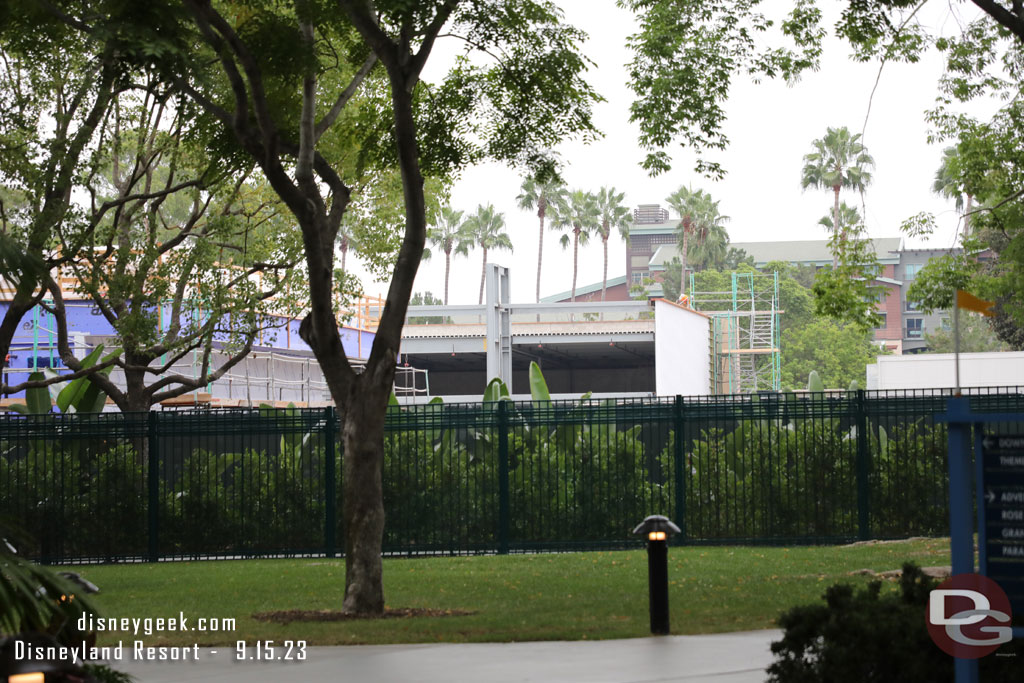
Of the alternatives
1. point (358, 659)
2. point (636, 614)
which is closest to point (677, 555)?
point (636, 614)

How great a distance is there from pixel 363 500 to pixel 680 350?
3608cm

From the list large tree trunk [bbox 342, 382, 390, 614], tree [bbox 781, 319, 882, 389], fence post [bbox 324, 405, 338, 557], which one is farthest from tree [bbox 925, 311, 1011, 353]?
large tree trunk [bbox 342, 382, 390, 614]

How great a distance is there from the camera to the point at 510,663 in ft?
27.5

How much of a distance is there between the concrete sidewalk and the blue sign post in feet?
8.69

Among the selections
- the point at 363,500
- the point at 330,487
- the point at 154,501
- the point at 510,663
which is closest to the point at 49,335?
the point at 154,501

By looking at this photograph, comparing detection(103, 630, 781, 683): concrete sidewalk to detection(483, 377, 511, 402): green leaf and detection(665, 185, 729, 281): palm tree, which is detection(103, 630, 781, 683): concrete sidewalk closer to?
detection(483, 377, 511, 402): green leaf

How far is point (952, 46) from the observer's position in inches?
672

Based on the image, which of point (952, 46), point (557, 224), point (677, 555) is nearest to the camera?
point (677, 555)

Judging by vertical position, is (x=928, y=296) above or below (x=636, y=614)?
above

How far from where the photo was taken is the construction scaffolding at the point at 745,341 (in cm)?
5762

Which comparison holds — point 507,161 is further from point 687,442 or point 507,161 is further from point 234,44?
point 687,442

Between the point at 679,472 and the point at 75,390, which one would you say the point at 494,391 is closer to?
the point at 679,472

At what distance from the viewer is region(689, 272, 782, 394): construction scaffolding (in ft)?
189

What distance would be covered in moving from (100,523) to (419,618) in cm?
911
